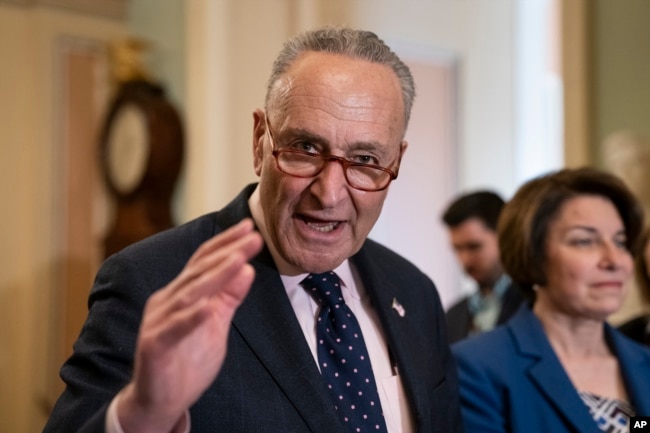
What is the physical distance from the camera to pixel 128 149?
15.8ft

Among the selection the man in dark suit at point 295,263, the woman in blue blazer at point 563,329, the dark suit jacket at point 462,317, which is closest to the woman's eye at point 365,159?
the man in dark suit at point 295,263

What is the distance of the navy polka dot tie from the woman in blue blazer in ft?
1.98

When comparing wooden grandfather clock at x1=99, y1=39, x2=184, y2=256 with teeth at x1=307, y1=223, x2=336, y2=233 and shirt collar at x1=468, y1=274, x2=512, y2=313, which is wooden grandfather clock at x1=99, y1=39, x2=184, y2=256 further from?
teeth at x1=307, y1=223, x2=336, y2=233

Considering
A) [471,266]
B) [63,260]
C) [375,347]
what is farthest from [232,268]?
[63,260]

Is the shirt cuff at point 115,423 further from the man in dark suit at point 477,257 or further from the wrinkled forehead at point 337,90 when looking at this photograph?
the man in dark suit at point 477,257

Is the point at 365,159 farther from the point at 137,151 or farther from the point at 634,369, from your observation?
the point at 137,151

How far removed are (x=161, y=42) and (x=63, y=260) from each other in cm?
162

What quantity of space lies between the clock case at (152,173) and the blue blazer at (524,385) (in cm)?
267

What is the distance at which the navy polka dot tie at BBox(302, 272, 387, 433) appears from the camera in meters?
1.39

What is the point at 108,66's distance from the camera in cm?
543

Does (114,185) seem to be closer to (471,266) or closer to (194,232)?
(471,266)

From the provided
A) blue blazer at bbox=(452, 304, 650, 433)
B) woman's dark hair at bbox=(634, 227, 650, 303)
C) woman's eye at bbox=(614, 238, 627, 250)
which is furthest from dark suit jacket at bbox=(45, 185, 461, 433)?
woman's dark hair at bbox=(634, 227, 650, 303)

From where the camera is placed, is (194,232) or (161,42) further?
(161,42)

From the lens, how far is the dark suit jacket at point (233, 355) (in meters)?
1.20
